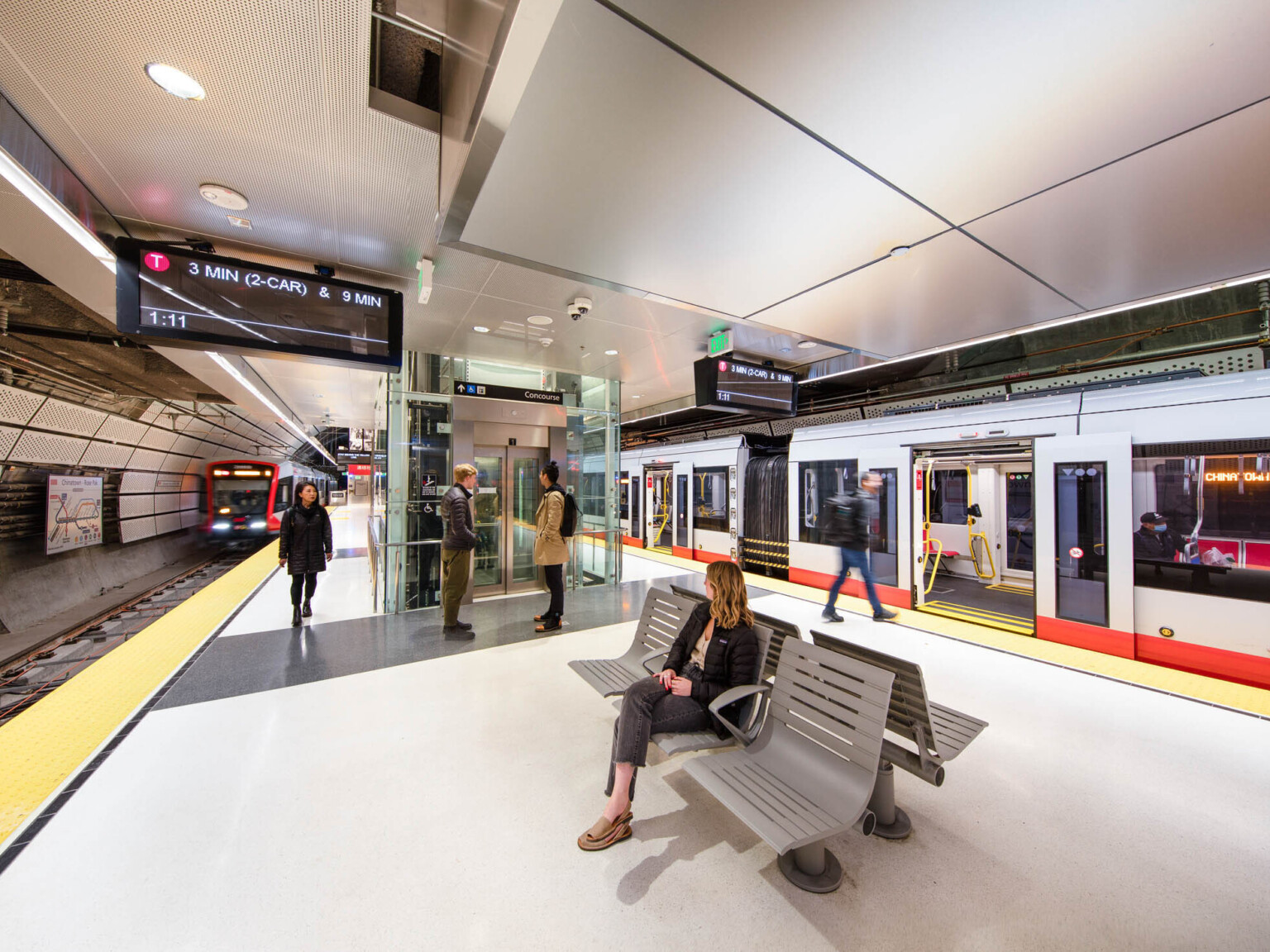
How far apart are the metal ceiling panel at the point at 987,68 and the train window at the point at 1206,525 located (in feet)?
12.7

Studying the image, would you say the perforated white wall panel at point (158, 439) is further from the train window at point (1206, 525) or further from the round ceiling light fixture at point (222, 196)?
the train window at point (1206, 525)

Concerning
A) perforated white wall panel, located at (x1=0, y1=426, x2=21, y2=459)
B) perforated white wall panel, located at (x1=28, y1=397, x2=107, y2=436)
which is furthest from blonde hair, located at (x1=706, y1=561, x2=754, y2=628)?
perforated white wall panel, located at (x1=28, y1=397, x2=107, y2=436)

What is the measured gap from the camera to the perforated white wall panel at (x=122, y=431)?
9.38 metres

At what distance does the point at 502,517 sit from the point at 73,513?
917 centimetres

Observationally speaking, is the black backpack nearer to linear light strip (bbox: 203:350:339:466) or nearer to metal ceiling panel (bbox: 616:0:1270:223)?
linear light strip (bbox: 203:350:339:466)

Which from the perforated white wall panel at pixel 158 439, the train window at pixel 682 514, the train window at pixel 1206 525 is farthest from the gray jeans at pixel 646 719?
the perforated white wall panel at pixel 158 439

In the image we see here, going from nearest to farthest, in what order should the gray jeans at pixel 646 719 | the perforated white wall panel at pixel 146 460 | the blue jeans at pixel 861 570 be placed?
1. the gray jeans at pixel 646 719
2. the blue jeans at pixel 861 570
3. the perforated white wall panel at pixel 146 460

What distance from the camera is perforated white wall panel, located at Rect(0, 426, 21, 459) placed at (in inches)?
274

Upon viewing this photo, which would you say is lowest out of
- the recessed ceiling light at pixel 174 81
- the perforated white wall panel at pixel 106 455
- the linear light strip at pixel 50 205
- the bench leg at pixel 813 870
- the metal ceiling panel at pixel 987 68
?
the bench leg at pixel 813 870

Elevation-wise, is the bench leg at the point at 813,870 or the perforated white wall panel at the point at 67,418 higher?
the perforated white wall panel at the point at 67,418

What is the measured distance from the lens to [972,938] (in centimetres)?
171

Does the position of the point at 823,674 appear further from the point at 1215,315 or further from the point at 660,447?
the point at 660,447

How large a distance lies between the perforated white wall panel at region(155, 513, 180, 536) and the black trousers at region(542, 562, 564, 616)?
14868mm

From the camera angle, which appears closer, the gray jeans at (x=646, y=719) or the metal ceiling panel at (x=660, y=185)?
the metal ceiling panel at (x=660, y=185)
